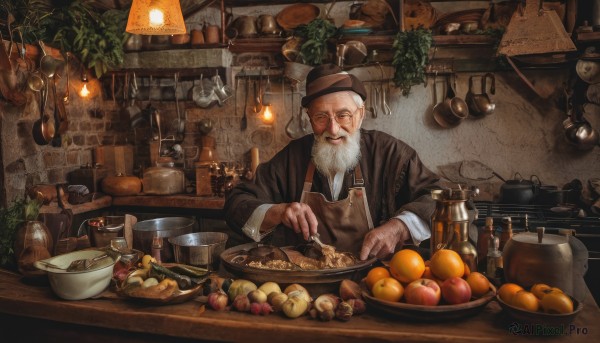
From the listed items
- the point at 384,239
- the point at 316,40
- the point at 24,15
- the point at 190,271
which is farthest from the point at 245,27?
the point at 190,271

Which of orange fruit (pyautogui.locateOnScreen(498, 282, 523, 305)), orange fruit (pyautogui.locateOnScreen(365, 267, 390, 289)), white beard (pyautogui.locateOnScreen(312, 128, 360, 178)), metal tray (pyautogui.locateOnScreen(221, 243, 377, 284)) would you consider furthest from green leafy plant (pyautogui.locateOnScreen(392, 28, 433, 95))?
orange fruit (pyautogui.locateOnScreen(498, 282, 523, 305))

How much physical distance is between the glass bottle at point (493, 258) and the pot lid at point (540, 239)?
14 centimetres

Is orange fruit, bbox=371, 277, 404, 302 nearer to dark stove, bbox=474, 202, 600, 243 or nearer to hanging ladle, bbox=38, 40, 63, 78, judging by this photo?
dark stove, bbox=474, 202, 600, 243

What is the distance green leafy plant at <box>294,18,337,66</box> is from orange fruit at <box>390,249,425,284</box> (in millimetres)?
3549

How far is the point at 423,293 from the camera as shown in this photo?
1695mm

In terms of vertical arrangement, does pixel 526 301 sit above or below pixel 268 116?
below

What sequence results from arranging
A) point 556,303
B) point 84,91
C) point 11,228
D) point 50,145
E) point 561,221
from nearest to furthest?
point 556,303 < point 11,228 < point 561,221 < point 50,145 < point 84,91

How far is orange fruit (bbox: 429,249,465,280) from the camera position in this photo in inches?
70.3

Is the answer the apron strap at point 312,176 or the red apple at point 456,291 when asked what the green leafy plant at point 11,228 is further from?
the red apple at point 456,291

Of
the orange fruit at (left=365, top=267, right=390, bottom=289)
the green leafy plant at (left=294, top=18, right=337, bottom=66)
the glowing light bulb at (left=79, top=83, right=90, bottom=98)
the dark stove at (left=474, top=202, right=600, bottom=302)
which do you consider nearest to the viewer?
the orange fruit at (left=365, top=267, right=390, bottom=289)

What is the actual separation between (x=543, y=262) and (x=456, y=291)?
1.19 ft

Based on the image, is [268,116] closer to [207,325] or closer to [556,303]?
[207,325]

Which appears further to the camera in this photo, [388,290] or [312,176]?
[312,176]

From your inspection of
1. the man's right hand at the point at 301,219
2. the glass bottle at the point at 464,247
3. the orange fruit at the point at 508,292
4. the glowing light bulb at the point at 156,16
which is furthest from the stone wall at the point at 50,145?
the orange fruit at the point at 508,292
